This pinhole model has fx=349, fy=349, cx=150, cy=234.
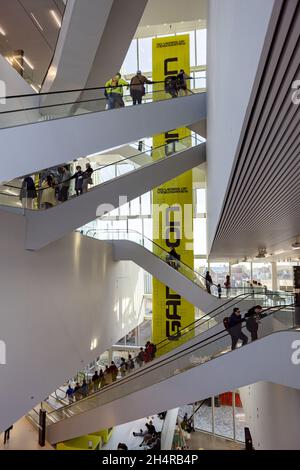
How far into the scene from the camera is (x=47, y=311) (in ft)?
28.7

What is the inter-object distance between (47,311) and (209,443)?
12936 millimetres

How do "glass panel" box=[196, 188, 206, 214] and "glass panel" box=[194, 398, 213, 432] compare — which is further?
"glass panel" box=[196, 188, 206, 214]

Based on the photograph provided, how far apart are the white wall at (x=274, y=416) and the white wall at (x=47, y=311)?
5725 mm

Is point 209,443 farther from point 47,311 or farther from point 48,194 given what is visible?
point 48,194

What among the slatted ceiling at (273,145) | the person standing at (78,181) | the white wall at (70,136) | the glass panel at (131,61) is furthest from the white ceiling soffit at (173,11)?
the slatted ceiling at (273,145)

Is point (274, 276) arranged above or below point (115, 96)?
below

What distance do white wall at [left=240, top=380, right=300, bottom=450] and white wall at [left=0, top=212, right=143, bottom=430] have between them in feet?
18.8

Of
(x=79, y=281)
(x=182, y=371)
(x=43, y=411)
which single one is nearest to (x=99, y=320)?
(x=79, y=281)

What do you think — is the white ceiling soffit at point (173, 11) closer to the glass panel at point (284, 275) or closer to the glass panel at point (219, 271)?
the glass panel at point (219, 271)

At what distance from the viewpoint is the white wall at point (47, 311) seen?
725cm

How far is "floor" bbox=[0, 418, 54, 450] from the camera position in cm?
1109

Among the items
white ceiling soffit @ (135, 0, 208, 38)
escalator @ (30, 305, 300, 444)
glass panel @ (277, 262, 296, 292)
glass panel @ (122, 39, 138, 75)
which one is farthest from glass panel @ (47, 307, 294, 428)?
glass panel @ (122, 39, 138, 75)

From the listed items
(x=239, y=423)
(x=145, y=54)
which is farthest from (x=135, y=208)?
(x=239, y=423)

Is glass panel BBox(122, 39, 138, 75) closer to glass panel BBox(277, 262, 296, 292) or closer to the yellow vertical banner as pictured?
the yellow vertical banner
